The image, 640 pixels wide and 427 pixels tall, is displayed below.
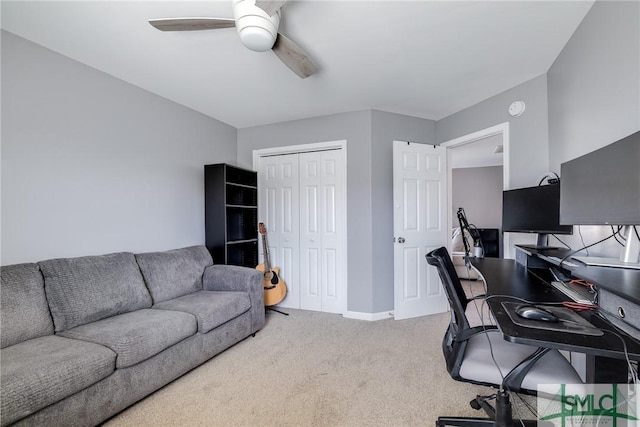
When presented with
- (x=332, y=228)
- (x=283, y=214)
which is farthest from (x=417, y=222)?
(x=283, y=214)

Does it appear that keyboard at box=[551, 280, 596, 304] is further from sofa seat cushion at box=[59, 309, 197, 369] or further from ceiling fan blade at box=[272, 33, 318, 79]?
sofa seat cushion at box=[59, 309, 197, 369]

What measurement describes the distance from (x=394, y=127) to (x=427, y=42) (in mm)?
1359

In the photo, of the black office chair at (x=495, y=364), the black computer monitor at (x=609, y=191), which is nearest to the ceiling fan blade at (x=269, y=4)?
the black office chair at (x=495, y=364)

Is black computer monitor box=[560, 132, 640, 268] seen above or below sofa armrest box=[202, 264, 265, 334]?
above

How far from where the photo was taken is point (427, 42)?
6.43 feet

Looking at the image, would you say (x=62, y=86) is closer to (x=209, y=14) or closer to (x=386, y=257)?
(x=209, y=14)

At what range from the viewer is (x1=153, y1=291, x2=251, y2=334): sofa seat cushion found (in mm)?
2145

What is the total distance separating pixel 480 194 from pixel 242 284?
6061 mm

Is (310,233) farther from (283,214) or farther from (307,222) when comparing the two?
(283,214)

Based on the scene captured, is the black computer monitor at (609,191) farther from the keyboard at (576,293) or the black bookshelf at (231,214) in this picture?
the black bookshelf at (231,214)

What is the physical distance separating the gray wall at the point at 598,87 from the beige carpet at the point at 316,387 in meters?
1.34

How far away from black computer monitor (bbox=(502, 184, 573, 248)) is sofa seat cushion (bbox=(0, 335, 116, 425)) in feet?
9.24

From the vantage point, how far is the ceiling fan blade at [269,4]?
127 cm

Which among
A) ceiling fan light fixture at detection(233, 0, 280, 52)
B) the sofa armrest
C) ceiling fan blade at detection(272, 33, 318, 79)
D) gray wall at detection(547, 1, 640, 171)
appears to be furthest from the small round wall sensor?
the sofa armrest
